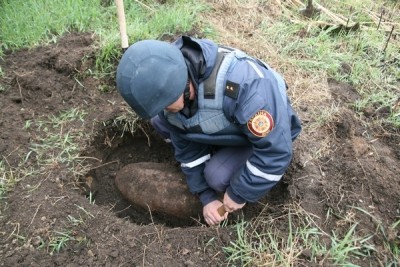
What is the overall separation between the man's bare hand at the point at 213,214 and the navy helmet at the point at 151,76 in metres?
0.84

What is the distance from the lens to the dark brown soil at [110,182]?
2.05 m

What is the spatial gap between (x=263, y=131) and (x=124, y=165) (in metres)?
1.36

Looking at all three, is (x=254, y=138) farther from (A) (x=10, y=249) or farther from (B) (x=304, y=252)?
(A) (x=10, y=249)

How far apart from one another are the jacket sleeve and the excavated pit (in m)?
0.35

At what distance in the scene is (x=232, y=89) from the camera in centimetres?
189

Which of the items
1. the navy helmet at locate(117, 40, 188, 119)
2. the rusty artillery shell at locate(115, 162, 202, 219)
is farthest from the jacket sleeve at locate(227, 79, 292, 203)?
the rusty artillery shell at locate(115, 162, 202, 219)

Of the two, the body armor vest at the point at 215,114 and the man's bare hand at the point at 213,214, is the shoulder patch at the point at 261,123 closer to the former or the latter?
the body armor vest at the point at 215,114

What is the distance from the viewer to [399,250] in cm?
198

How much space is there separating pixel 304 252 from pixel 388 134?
1161 millimetres

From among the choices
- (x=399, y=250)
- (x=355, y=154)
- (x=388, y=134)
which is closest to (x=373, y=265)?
(x=399, y=250)

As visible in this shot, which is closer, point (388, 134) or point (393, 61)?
point (388, 134)

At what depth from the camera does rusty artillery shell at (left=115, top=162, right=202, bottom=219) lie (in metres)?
2.52

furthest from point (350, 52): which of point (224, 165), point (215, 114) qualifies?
point (215, 114)

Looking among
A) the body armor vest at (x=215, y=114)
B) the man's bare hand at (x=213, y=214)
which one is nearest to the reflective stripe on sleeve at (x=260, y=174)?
the body armor vest at (x=215, y=114)
